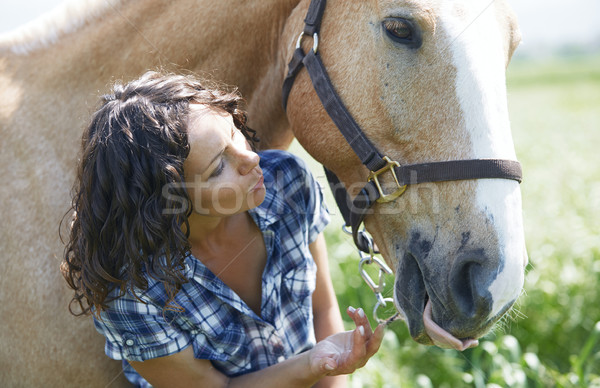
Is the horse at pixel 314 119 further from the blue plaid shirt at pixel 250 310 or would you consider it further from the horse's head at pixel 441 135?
the blue plaid shirt at pixel 250 310

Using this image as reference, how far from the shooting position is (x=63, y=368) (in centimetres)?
195

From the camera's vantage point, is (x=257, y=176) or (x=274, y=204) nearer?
(x=257, y=176)

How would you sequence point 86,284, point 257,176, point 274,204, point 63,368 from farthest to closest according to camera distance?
point 274,204 → point 63,368 → point 257,176 → point 86,284

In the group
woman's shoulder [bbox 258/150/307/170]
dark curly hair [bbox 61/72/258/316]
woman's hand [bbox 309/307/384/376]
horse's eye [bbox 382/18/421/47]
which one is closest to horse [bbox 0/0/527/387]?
horse's eye [bbox 382/18/421/47]

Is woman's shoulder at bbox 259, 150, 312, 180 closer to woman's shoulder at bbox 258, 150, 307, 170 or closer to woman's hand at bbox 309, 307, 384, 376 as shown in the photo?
woman's shoulder at bbox 258, 150, 307, 170

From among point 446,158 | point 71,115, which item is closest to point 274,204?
point 446,158

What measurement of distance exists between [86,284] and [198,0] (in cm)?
123

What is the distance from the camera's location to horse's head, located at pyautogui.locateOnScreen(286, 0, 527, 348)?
1644 mm

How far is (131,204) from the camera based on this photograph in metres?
1.70

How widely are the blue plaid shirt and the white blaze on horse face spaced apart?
743 millimetres

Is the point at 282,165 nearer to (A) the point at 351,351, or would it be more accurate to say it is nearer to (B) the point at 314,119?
(B) the point at 314,119

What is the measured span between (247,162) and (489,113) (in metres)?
0.79

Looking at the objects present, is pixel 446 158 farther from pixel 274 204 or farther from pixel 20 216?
pixel 20 216

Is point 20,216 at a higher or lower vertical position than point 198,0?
lower
